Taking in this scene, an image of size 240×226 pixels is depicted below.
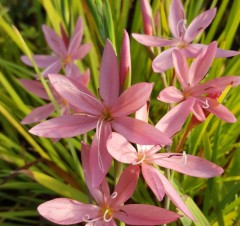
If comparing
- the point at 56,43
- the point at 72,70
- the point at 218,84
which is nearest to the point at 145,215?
the point at 218,84

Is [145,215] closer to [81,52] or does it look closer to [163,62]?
[163,62]

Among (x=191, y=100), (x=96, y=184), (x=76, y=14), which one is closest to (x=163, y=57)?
(x=191, y=100)

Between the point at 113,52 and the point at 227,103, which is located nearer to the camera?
the point at 113,52

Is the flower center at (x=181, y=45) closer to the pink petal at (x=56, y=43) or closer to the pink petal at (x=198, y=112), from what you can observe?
the pink petal at (x=198, y=112)

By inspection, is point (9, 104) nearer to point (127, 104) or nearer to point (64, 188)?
point (64, 188)

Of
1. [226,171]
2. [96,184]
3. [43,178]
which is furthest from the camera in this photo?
[226,171]

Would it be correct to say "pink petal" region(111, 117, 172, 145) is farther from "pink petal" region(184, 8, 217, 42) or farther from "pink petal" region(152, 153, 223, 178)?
"pink petal" region(184, 8, 217, 42)

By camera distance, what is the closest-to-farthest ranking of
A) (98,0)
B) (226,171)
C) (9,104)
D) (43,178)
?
(98,0) → (43,178) → (226,171) → (9,104)

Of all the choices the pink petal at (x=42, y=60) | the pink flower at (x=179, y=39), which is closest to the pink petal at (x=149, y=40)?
the pink flower at (x=179, y=39)
